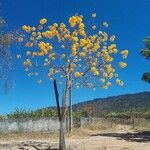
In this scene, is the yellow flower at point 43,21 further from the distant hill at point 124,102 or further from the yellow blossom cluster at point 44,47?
the distant hill at point 124,102

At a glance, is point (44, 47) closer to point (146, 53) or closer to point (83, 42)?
point (83, 42)

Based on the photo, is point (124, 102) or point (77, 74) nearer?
point (77, 74)

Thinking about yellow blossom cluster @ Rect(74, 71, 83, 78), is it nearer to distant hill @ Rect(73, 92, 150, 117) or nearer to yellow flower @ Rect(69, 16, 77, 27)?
yellow flower @ Rect(69, 16, 77, 27)

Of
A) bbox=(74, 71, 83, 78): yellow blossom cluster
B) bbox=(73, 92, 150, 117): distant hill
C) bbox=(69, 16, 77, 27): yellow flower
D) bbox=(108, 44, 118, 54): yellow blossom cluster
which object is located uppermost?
bbox=(73, 92, 150, 117): distant hill

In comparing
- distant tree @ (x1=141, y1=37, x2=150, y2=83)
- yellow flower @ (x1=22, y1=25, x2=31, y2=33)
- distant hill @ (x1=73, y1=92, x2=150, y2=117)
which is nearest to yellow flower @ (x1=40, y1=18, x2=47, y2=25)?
yellow flower @ (x1=22, y1=25, x2=31, y2=33)

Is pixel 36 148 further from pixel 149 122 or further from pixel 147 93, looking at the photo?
pixel 147 93

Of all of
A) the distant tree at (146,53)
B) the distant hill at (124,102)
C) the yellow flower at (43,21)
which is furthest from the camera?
the distant hill at (124,102)

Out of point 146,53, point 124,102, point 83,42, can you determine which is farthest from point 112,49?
point 124,102

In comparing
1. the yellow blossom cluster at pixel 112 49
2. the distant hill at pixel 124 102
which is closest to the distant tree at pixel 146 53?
the yellow blossom cluster at pixel 112 49

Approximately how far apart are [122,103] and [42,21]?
402 feet

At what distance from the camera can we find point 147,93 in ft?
494

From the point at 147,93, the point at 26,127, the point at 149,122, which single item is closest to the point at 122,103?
the point at 147,93

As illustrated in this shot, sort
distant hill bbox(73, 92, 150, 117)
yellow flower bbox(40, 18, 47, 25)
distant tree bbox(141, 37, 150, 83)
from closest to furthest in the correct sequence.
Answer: yellow flower bbox(40, 18, 47, 25) < distant tree bbox(141, 37, 150, 83) < distant hill bbox(73, 92, 150, 117)

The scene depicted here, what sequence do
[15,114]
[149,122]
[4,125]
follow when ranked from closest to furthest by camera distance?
1. [4,125]
2. [15,114]
3. [149,122]
